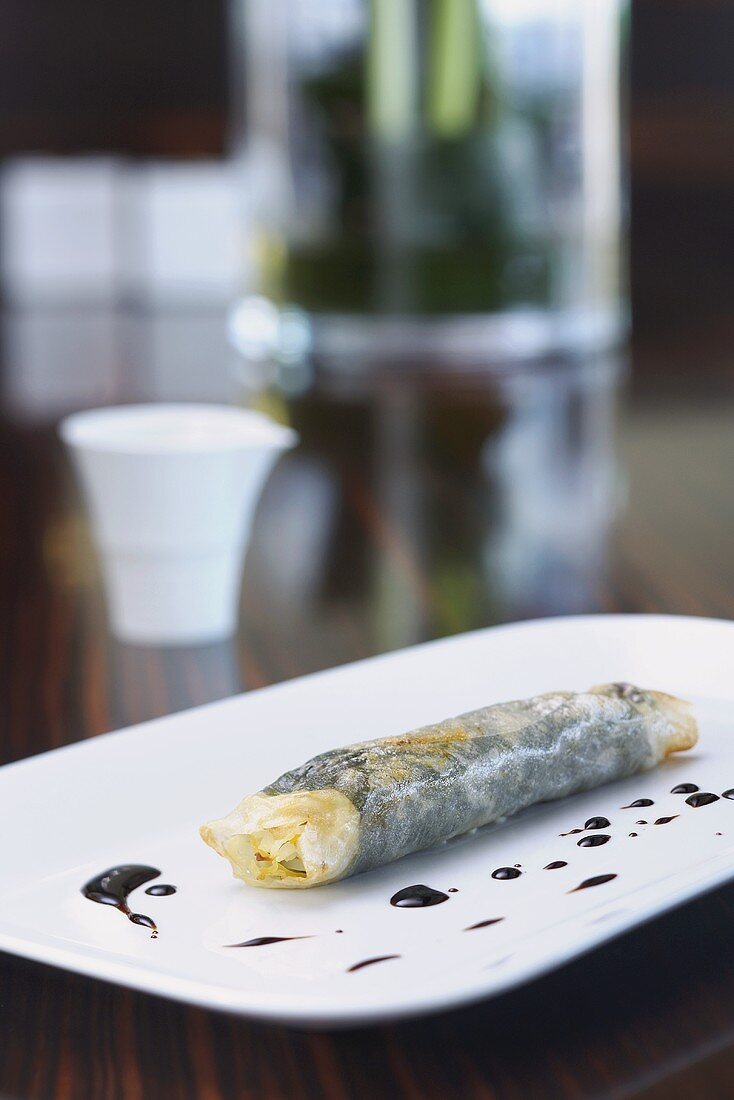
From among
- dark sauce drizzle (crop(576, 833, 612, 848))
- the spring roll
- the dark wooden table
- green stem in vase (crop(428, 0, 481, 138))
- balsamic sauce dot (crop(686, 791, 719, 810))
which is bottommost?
the dark wooden table

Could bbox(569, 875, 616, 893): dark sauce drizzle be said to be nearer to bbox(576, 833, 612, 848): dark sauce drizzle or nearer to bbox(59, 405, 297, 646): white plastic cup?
bbox(576, 833, 612, 848): dark sauce drizzle

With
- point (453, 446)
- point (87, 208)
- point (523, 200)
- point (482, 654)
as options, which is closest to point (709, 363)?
point (523, 200)

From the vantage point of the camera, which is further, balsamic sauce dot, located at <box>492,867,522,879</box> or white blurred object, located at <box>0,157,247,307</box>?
white blurred object, located at <box>0,157,247,307</box>

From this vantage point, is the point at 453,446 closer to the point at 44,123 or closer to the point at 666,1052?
the point at 666,1052

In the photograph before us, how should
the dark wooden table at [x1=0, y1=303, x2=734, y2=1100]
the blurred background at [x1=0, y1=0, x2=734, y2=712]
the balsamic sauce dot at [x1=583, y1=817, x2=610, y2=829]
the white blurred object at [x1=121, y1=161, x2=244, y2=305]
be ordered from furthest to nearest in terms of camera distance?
the white blurred object at [x1=121, y1=161, x2=244, y2=305] < the blurred background at [x1=0, y1=0, x2=734, y2=712] < the balsamic sauce dot at [x1=583, y1=817, x2=610, y2=829] < the dark wooden table at [x1=0, y1=303, x2=734, y2=1100]

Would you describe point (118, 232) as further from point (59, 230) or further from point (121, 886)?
point (121, 886)

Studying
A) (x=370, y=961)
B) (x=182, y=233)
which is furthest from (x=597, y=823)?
(x=182, y=233)

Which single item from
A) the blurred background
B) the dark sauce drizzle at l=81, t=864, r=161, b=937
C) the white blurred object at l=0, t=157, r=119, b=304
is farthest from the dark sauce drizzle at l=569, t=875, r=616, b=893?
the white blurred object at l=0, t=157, r=119, b=304
